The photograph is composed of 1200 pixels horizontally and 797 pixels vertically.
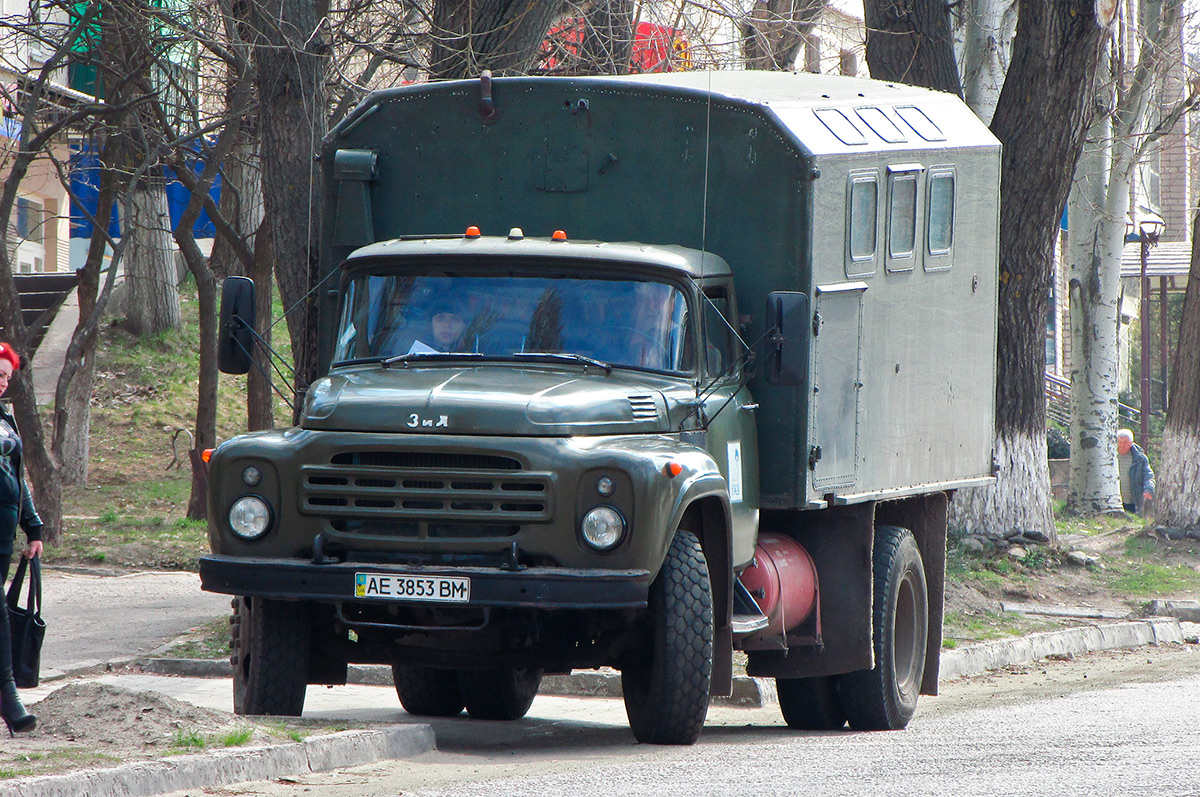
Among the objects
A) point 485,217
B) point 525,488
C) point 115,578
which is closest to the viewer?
point 525,488

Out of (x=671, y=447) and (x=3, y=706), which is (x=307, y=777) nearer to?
(x=3, y=706)

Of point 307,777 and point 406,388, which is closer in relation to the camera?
point 307,777

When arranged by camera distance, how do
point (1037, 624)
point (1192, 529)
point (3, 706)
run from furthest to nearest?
point (1192, 529) → point (1037, 624) → point (3, 706)

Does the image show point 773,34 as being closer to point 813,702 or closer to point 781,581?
point 813,702

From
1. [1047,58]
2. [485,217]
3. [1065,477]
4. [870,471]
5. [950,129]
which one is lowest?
[1065,477]

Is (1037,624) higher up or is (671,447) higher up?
(671,447)

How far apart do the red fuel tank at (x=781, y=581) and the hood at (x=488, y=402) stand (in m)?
1.19

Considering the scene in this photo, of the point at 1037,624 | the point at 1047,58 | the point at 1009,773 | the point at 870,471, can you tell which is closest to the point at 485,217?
the point at 870,471

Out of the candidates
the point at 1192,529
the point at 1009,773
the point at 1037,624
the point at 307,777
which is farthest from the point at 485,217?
the point at 1192,529

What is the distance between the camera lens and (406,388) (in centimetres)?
766

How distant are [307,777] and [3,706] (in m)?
A: 1.24

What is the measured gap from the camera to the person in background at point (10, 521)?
684 centimetres

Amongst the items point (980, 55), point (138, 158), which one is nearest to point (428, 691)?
point (980, 55)

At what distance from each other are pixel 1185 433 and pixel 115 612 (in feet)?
42.1
